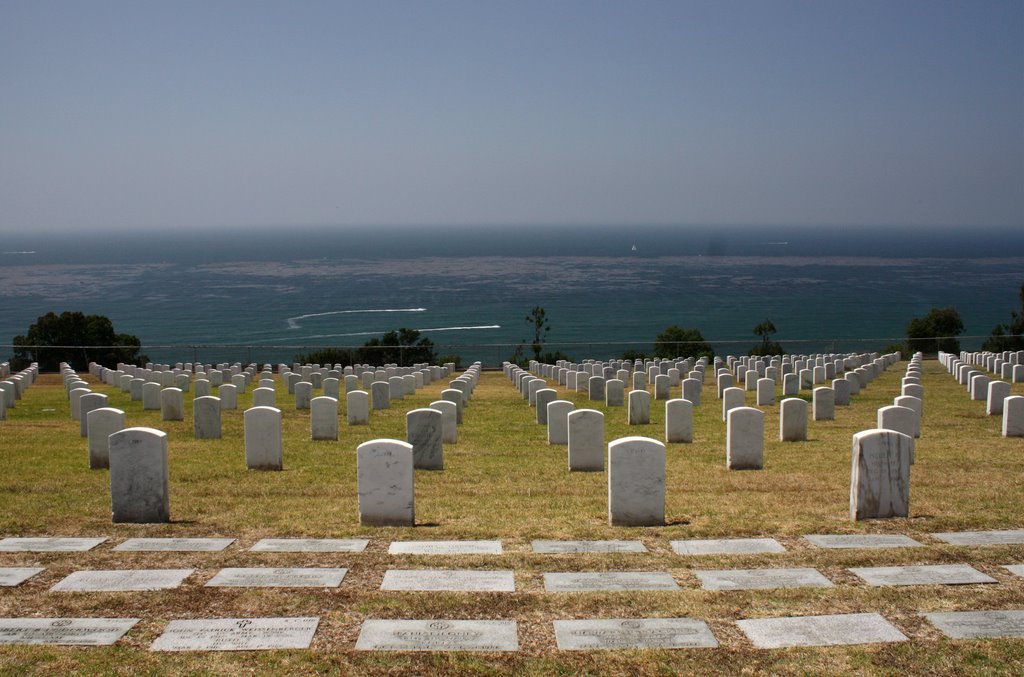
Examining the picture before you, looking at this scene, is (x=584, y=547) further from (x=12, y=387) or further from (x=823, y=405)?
(x=12, y=387)

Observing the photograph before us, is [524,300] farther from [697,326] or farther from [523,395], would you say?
[523,395]

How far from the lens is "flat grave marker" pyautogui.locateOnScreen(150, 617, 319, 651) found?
5910 millimetres

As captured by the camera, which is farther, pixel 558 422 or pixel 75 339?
pixel 75 339

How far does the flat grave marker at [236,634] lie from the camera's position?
5910mm

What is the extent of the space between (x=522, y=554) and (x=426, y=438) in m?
5.45

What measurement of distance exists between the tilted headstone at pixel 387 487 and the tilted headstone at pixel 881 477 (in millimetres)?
4643

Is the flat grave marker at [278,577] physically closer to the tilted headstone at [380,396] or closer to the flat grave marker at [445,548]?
the flat grave marker at [445,548]

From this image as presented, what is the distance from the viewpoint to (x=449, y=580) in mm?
7230

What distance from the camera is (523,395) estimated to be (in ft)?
89.4

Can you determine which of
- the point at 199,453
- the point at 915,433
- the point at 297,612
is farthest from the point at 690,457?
the point at 297,612

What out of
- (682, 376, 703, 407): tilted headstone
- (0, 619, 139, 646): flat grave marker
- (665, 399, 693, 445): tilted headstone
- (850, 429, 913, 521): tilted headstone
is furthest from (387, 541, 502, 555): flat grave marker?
(682, 376, 703, 407): tilted headstone

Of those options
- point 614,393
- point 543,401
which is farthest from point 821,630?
point 614,393

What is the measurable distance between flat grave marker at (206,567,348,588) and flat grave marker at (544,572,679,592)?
1.73m

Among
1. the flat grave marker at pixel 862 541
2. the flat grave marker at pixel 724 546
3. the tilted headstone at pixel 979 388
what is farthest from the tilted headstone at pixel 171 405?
the tilted headstone at pixel 979 388
